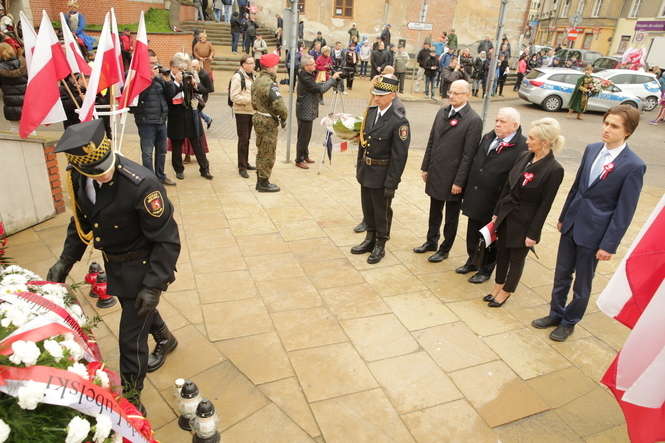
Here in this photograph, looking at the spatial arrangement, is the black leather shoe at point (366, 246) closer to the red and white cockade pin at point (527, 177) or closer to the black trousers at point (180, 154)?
the red and white cockade pin at point (527, 177)

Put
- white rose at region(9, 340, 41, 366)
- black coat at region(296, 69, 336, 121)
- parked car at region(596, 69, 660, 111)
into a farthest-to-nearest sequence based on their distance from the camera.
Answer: parked car at region(596, 69, 660, 111) < black coat at region(296, 69, 336, 121) < white rose at region(9, 340, 41, 366)

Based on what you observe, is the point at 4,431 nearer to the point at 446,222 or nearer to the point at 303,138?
the point at 446,222

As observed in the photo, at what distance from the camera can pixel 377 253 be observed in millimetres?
5707

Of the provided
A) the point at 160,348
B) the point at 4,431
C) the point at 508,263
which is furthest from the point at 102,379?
the point at 508,263

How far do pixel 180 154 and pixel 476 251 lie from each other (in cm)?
515

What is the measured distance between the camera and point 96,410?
2.06 m

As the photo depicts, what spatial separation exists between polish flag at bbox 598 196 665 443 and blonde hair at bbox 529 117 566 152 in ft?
6.33

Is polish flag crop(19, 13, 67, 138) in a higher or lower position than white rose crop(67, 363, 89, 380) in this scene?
higher

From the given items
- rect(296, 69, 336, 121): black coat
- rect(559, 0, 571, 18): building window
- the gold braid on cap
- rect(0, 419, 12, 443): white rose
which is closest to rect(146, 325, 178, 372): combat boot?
the gold braid on cap

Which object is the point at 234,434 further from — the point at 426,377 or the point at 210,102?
the point at 210,102

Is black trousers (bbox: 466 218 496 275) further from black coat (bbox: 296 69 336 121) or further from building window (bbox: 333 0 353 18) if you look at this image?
building window (bbox: 333 0 353 18)

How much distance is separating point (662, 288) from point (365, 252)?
3891mm

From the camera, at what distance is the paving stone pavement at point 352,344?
11.2ft

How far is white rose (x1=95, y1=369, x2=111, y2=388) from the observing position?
2.24 m
